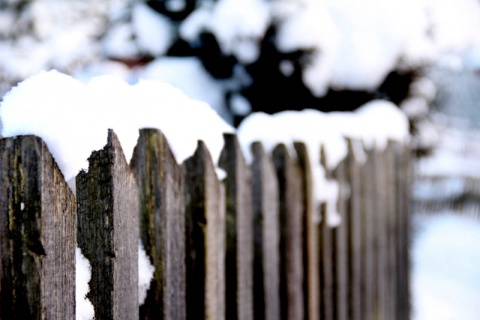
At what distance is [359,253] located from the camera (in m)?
2.72

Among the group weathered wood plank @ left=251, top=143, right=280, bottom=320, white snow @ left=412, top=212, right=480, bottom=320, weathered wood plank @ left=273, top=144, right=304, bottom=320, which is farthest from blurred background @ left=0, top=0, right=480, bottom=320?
white snow @ left=412, top=212, right=480, bottom=320

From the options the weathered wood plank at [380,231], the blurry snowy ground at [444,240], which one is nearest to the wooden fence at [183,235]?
the weathered wood plank at [380,231]

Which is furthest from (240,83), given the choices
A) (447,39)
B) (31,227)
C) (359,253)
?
(31,227)

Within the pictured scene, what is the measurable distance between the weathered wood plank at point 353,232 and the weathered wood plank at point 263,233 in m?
0.91

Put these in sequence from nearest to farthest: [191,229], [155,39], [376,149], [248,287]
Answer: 1. [191,229]
2. [248,287]
3. [376,149]
4. [155,39]

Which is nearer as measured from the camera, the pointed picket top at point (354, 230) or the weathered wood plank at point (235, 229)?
the weathered wood plank at point (235, 229)

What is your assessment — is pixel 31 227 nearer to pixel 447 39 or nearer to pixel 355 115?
pixel 355 115

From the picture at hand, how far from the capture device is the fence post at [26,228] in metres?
0.82

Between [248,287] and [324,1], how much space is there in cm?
230

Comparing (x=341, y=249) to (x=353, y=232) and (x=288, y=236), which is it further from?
(x=288, y=236)

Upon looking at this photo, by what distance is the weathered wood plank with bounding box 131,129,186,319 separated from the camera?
1205mm

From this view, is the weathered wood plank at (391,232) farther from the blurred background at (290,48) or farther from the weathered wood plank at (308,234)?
the weathered wood plank at (308,234)

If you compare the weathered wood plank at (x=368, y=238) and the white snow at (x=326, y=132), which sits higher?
the white snow at (x=326, y=132)

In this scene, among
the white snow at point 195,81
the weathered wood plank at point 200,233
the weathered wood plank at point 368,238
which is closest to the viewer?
the weathered wood plank at point 200,233
